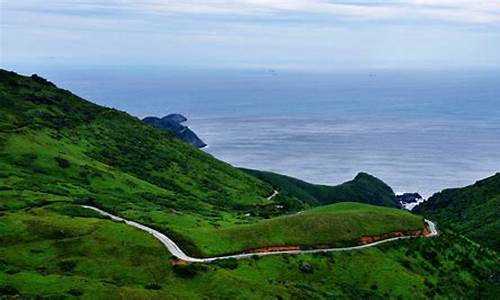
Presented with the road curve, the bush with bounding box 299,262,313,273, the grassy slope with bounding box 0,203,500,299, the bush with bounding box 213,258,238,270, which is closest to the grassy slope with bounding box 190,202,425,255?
→ the road curve

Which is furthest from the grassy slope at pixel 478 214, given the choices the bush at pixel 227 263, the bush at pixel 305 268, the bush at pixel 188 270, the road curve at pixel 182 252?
the bush at pixel 188 270

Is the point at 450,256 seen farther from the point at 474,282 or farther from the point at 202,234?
the point at 202,234

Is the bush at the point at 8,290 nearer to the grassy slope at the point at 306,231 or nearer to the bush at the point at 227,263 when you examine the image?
the bush at the point at 227,263

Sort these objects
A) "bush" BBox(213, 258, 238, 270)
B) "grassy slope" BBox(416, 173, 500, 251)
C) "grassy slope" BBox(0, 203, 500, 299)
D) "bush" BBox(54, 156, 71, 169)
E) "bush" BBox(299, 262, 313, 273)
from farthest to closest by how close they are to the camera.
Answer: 1. "grassy slope" BBox(416, 173, 500, 251)
2. "bush" BBox(54, 156, 71, 169)
3. "bush" BBox(299, 262, 313, 273)
4. "bush" BBox(213, 258, 238, 270)
5. "grassy slope" BBox(0, 203, 500, 299)

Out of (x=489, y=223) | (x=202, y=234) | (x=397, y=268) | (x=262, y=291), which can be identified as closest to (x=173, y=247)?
(x=202, y=234)

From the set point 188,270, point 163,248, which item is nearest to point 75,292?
point 188,270

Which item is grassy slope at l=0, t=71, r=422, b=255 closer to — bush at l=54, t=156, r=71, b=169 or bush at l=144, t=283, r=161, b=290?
bush at l=54, t=156, r=71, b=169
